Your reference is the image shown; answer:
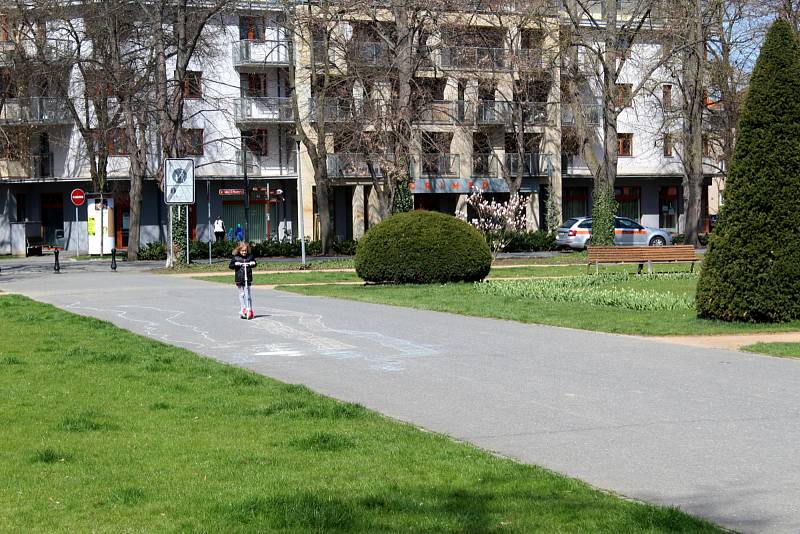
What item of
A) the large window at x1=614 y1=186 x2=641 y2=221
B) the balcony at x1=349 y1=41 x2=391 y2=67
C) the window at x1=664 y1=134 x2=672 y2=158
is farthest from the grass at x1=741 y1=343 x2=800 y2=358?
the large window at x1=614 y1=186 x2=641 y2=221

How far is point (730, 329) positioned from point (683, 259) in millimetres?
15798

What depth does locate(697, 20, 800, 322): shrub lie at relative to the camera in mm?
17312

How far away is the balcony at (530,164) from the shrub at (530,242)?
10.7 metres

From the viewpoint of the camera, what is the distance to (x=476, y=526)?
6.10 meters

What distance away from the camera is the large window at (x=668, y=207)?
232 ft

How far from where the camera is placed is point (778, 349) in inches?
573

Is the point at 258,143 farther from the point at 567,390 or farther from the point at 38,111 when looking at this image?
the point at 567,390

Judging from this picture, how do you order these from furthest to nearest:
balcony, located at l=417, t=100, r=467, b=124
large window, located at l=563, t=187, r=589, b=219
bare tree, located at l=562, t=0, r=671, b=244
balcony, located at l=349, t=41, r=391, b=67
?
large window, located at l=563, t=187, r=589, b=219, balcony, located at l=417, t=100, r=467, b=124, balcony, located at l=349, t=41, r=391, b=67, bare tree, located at l=562, t=0, r=671, b=244

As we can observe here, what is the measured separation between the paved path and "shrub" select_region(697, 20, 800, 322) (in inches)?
87.8

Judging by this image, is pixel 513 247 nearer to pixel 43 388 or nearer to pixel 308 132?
pixel 308 132

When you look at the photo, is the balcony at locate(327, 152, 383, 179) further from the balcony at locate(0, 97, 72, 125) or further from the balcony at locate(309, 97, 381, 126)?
the balcony at locate(0, 97, 72, 125)

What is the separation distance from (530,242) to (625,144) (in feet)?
57.6

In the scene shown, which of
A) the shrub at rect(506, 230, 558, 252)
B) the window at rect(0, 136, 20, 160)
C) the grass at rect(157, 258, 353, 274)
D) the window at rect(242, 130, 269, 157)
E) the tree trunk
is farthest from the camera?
the window at rect(242, 130, 269, 157)

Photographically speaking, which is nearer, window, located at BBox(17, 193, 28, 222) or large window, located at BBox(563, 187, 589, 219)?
window, located at BBox(17, 193, 28, 222)
